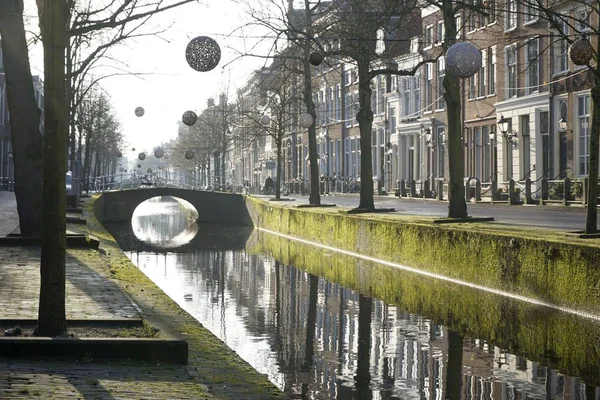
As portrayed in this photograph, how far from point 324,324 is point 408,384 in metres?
5.52

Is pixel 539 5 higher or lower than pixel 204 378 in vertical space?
higher

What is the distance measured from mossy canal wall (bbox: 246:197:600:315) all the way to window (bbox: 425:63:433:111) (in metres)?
22.9

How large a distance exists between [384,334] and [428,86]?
3977 cm

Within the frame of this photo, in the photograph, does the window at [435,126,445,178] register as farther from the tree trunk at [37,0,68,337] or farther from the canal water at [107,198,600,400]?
the tree trunk at [37,0,68,337]

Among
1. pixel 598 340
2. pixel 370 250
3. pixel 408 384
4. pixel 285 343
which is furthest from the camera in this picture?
pixel 370 250

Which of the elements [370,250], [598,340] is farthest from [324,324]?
[370,250]

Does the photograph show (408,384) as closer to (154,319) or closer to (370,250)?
(154,319)

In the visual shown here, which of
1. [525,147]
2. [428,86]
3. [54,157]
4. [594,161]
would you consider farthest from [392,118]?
[54,157]

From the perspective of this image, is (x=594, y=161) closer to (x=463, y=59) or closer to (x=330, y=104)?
(x=463, y=59)

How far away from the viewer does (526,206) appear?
34906 millimetres

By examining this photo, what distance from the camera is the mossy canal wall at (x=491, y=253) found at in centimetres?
1534

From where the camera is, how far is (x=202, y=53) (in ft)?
67.2

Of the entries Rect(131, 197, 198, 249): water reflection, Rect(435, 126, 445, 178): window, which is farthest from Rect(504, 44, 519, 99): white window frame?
Rect(131, 197, 198, 249): water reflection

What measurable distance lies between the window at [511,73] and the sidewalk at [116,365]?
28.9m
